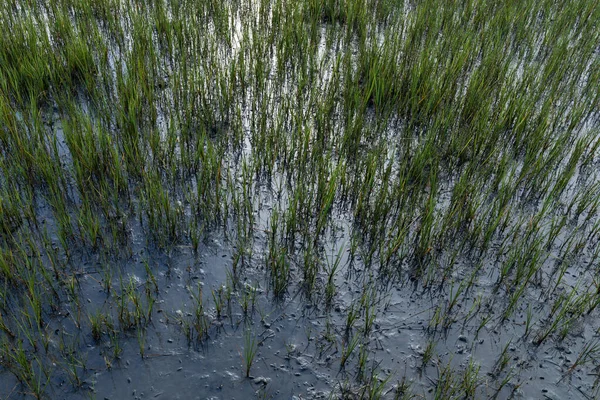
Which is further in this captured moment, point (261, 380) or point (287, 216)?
point (287, 216)

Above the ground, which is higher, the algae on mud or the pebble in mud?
the algae on mud

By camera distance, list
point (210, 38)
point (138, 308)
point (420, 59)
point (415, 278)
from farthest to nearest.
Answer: point (210, 38) < point (420, 59) < point (415, 278) < point (138, 308)

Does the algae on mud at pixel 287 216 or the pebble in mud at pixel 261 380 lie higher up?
the algae on mud at pixel 287 216

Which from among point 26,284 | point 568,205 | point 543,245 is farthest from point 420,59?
point 26,284

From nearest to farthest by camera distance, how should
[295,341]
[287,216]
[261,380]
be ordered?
[261,380] → [295,341] → [287,216]

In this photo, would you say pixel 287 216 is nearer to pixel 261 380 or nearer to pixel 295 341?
pixel 295 341

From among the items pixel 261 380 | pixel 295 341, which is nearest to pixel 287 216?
pixel 295 341

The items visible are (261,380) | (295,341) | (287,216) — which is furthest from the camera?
(287,216)

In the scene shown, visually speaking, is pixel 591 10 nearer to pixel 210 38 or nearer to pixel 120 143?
pixel 210 38
